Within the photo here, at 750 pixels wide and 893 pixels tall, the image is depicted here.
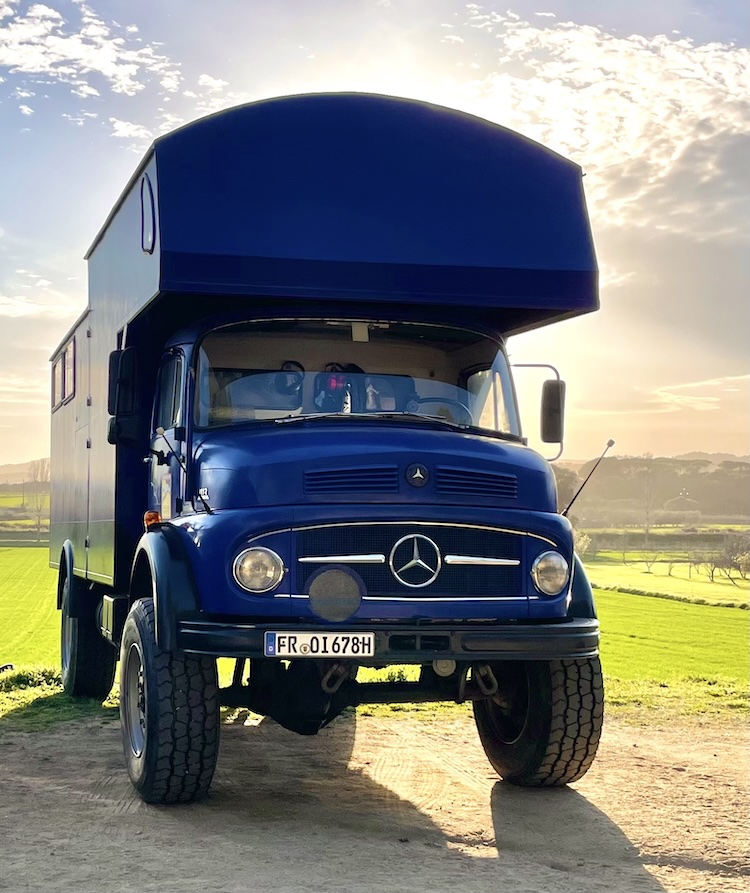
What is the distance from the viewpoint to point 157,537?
26.9 ft

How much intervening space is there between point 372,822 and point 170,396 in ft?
10.9

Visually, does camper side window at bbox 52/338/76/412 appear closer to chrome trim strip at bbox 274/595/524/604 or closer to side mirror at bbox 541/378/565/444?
side mirror at bbox 541/378/565/444

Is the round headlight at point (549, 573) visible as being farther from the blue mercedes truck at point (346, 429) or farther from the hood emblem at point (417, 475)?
the hood emblem at point (417, 475)

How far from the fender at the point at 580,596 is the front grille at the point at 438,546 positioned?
56 centimetres

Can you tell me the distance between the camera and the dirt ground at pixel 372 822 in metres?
6.48

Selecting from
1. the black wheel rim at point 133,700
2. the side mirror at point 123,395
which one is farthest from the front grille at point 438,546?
the side mirror at point 123,395

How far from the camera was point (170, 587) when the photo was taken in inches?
304

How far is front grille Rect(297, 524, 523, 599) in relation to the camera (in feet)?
24.4

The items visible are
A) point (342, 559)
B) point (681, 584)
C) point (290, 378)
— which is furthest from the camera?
point (681, 584)

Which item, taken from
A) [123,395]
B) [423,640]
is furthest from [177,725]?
[123,395]

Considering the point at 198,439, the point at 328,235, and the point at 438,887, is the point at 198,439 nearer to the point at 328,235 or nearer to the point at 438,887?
the point at 328,235

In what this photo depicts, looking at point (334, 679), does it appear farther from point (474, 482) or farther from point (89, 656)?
point (89, 656)

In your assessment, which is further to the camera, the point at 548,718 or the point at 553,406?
the point at 553,406

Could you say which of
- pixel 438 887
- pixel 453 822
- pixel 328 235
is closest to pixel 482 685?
pixel 453 822
